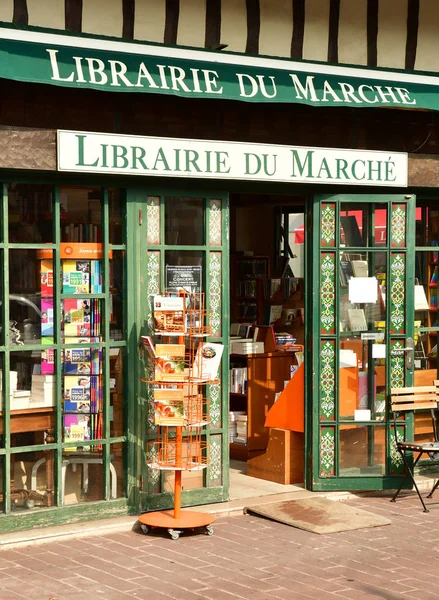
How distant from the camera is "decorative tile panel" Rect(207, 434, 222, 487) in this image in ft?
31.0

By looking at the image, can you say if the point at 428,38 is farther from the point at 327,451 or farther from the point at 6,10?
the point at 6,10

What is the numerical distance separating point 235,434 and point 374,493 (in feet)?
6.37

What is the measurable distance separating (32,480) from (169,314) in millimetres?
1691

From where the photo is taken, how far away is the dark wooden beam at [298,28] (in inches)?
378

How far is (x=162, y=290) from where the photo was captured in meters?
9.15

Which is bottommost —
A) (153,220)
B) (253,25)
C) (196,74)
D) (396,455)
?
(396,455)

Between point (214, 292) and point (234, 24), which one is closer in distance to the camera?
point (234, 24)

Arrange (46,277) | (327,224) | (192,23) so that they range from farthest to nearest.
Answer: (327,224) → (192,23) → (46,277)

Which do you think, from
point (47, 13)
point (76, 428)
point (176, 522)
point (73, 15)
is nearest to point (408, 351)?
point (176, 522)

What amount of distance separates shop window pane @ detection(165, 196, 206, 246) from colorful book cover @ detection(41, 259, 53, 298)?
1.07 m

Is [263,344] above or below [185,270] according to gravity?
below

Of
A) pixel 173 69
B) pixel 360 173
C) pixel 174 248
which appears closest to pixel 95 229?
pixel 174 248

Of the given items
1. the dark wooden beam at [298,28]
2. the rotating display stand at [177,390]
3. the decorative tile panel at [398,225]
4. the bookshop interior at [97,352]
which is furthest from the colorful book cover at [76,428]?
the dark wooden beam at [298,28]

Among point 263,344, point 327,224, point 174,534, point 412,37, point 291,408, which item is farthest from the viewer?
point 263,344
